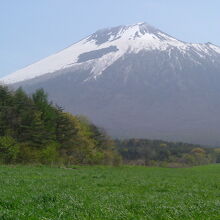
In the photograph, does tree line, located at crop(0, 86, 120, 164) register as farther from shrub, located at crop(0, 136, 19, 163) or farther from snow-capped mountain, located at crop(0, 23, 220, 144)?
snow-capped mountain, located at crop(0, 23, 220, 144)

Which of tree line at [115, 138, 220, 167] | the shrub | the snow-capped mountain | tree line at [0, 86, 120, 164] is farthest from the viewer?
the snow-capped mountain

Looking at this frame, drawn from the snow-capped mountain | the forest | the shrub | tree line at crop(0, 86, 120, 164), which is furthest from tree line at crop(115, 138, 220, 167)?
the shrub

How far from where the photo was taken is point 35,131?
4641 centimetres

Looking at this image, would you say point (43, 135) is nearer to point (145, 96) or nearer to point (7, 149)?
point (7, 149)

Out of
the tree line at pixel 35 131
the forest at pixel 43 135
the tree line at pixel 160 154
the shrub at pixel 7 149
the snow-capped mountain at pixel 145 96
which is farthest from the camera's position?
the snow-capped mountain at pixel 145 96

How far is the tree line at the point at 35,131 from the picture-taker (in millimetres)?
44312

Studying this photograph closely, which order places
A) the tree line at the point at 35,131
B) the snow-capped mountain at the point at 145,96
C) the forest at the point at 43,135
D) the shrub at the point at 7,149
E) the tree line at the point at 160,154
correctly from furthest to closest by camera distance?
the snow-capped mountain at the point at 145,96, the tree line at the point at 160,154, the forest at the point at 43,135, the tree line at the point at 35,131, the shrub at the point at 7,149

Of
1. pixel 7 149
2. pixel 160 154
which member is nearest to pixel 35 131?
pixel 7 149

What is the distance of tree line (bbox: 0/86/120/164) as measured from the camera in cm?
4431

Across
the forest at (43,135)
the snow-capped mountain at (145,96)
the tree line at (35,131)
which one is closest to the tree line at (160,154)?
the forest at (43,135)

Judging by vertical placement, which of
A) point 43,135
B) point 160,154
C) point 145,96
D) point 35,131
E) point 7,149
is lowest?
point 160,154

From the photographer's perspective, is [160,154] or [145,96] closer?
[160,154]

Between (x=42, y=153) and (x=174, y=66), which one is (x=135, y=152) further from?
(x=174, y=66)

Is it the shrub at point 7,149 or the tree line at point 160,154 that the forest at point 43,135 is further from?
the tree line at point 160,154
